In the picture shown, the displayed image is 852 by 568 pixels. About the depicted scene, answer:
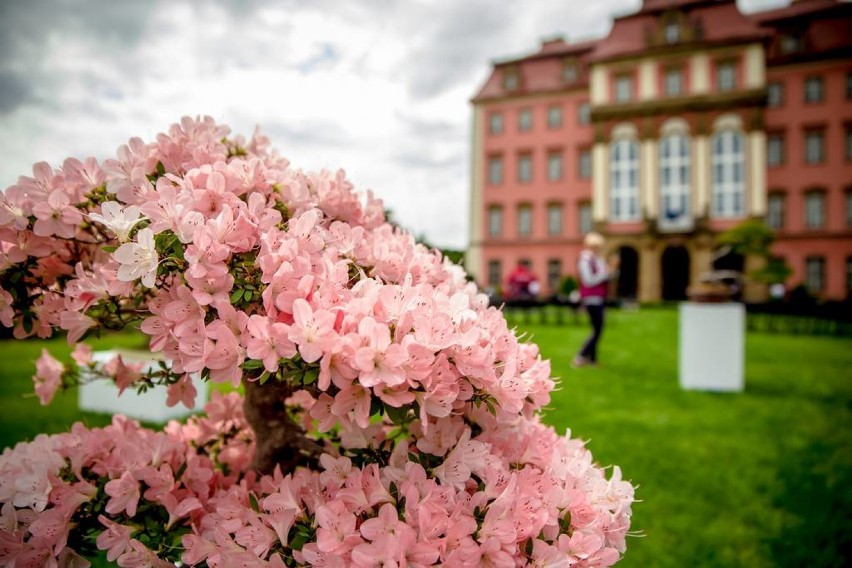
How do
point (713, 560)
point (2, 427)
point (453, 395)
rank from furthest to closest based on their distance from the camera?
point (2, 427), point (713, 560), point (453, 395)

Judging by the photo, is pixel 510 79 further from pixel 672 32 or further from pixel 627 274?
pixel 627 274

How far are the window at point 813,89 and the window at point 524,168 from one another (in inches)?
528

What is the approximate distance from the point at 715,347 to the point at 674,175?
22663mm

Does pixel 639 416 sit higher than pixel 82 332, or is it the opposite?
pixel 82 332

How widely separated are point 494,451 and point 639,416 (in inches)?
174

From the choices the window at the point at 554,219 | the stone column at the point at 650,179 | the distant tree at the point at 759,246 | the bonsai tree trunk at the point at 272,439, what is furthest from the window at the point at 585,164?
the bonsai tree trunk at the point at 272,439

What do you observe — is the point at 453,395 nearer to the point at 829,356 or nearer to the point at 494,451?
the point at 494,451

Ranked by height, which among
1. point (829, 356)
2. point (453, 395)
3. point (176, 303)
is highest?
point (176, 303)

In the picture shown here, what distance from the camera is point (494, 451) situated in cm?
117

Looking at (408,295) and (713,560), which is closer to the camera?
(408,295)

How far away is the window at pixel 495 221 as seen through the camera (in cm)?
3088

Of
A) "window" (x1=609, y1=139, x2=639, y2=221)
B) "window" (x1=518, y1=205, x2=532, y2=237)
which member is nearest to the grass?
"window" (x1=609, y1=139, x2=639, y2=221)

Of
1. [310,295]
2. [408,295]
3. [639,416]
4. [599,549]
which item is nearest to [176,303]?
[310,295]

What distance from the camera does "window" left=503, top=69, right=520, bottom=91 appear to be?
31.0 m
